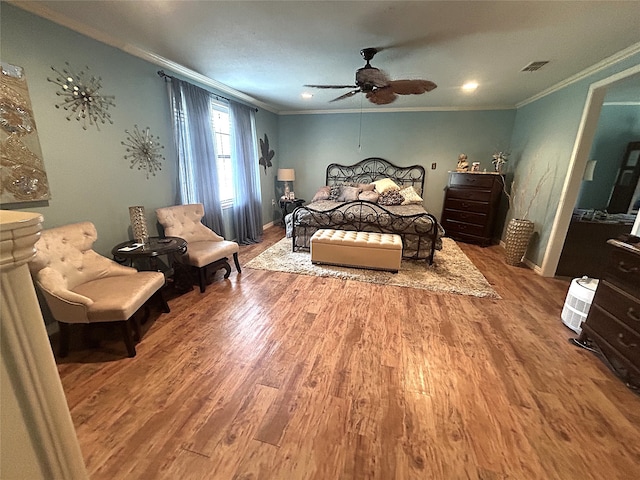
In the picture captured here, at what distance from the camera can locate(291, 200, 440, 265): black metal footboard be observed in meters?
3.92

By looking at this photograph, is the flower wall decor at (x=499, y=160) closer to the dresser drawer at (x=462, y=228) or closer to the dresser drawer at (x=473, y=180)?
the dresser drawer at (x=473, y=180)

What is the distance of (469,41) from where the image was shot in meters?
2.45

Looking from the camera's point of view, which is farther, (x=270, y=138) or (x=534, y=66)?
(x=270, y=138)

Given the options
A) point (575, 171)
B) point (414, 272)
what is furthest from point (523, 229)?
point (414, 272)

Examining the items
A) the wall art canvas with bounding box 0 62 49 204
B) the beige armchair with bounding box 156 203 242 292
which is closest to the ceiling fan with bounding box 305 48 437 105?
the beige armchair with bounding box 156 203 242 292

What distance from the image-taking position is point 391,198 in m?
5.24

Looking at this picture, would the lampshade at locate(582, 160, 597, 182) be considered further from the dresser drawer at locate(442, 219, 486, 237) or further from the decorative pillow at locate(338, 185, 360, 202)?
the decorative pillow at locate(338, 185, 360, 202)

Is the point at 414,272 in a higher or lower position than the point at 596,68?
lower

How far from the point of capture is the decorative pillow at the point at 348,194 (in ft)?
18.0

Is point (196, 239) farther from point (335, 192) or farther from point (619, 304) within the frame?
point (619, 304)

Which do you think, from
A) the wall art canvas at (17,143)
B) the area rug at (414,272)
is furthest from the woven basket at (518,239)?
the wall art canvas at (17,143)

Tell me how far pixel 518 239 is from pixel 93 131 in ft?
17.5

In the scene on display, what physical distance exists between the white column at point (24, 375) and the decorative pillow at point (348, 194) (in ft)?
16.5

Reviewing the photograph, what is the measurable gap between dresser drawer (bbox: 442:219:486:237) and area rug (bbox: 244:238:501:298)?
2.78ft
